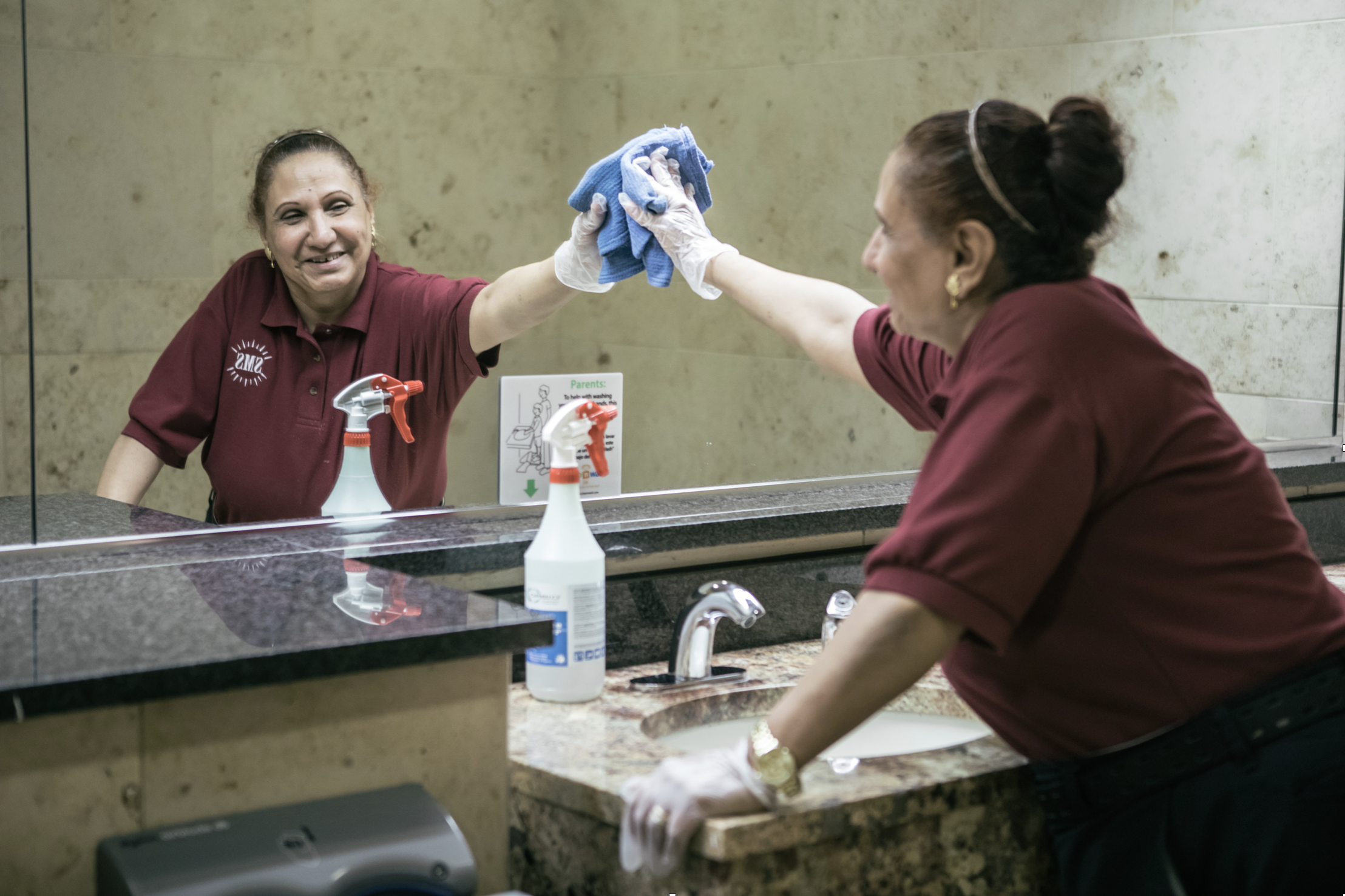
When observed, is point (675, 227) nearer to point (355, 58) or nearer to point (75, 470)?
point (355, 58)

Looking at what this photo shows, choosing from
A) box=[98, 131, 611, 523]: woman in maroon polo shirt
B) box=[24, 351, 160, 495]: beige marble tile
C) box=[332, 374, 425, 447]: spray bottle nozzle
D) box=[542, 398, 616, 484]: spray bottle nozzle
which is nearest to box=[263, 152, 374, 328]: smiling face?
box=[98, 131, 611, 523]: woman in maroon polo shirt

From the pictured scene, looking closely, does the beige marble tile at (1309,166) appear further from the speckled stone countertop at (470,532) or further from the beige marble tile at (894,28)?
the speckled stone countertop at (470,532)

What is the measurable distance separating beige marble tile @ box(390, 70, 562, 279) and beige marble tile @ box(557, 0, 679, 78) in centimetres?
7

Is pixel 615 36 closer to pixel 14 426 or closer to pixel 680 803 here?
pixel 14 426

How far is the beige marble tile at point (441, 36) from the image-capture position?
5.77 feet

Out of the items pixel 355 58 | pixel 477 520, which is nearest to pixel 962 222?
pixel 477 520

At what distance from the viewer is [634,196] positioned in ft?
5.43

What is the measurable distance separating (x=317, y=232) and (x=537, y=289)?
0.32 meters

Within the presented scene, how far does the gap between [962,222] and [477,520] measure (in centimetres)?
76

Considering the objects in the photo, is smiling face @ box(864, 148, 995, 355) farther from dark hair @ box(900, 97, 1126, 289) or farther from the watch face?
the watch face

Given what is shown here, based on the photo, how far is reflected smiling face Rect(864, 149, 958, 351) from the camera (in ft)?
3.59

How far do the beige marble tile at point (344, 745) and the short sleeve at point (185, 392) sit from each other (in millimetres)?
626

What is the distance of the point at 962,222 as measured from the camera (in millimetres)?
1070

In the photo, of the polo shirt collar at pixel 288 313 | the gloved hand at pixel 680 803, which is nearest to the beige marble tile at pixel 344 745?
the gloved hand at pixel 680 803
